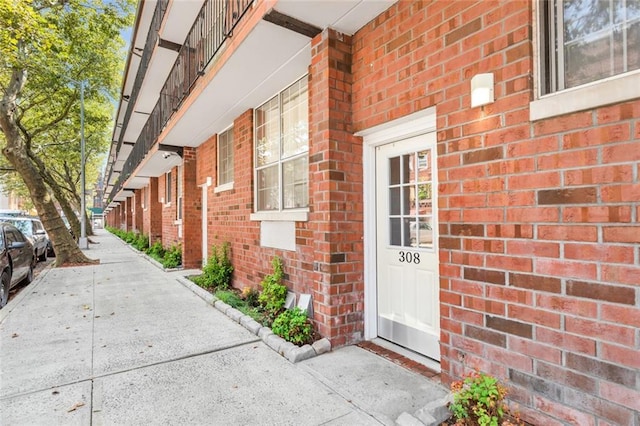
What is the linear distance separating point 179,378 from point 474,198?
311 centimetres

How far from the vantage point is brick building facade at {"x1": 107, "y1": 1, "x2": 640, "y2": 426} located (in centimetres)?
202

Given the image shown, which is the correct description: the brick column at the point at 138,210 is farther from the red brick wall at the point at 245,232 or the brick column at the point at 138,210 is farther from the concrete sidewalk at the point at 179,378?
the concrete sidewalk at the point at 179,378

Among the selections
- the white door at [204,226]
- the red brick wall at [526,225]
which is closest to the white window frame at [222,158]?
the white door at [204,226]

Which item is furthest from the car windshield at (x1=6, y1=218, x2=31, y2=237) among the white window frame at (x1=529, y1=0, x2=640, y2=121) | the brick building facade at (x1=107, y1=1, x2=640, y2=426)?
the white window frame at (x1=529, y1=0, x2=640, y2=121)

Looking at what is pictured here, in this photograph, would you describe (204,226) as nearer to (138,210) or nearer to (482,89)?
(482,89)

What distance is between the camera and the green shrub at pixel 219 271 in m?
7.08

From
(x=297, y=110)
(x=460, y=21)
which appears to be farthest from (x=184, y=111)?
(x=460, y=21)

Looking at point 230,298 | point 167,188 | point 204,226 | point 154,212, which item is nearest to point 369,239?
point 230,298

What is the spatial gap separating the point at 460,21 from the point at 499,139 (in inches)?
41.9

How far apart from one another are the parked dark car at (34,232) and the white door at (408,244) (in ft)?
39.2

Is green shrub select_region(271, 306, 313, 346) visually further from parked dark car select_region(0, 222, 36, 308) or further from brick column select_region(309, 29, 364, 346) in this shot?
parked dark car select_region(0, 222, 36, 308)

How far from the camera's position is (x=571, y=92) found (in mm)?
2139

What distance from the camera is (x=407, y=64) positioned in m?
3.26

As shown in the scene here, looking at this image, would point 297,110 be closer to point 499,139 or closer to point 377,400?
point 499,139
